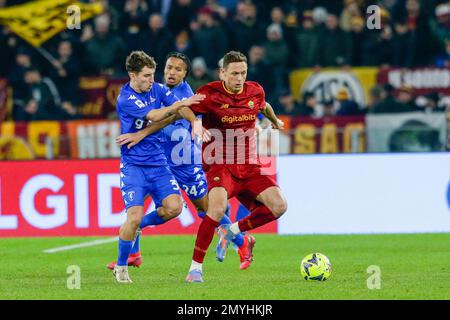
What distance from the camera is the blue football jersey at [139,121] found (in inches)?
430

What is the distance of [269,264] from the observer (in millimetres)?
12445

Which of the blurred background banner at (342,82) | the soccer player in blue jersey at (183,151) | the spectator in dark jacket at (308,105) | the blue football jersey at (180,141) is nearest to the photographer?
the soccer player in blue jersey at (183,151)

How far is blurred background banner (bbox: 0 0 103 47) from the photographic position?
20.2m

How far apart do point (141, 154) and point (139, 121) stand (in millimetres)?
297

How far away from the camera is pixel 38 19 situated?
20.2 m

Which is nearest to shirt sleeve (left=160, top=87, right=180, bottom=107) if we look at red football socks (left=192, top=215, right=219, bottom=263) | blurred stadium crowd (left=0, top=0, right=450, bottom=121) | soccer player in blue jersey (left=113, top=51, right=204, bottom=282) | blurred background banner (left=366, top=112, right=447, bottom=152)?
soccer player in blue jersey (left=113, top=51, right=204, bottom=282)

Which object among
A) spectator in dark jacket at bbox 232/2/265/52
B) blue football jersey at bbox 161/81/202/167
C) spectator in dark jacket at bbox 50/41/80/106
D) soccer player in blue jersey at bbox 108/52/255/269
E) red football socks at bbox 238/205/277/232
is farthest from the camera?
spectator in dark jacket at bbox 232/2/265/52

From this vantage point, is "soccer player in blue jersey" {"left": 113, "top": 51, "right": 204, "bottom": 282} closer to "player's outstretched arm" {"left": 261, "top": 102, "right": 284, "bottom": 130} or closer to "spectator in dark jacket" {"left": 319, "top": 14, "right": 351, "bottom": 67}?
"player's outstretched arm" {"left": 261, "top": 102, "right": 284, "bottom": 130}

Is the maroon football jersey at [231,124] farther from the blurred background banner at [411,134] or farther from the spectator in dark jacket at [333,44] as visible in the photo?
the spectator in dark jacket at [333,44]

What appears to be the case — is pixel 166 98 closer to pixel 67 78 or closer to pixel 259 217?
pixel 259 217

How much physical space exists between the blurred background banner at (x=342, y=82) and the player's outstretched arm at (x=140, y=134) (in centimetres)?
875

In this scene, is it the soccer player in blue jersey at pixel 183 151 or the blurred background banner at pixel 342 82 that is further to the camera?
the blurred background banner at pixel 342 82

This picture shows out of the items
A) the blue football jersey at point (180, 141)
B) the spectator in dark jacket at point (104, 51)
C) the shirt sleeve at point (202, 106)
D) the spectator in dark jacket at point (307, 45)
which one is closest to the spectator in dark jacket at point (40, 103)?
the spectator in dark jacket at point (104, 51)

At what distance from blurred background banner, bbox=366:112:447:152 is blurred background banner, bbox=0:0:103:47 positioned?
5905 millimetres
